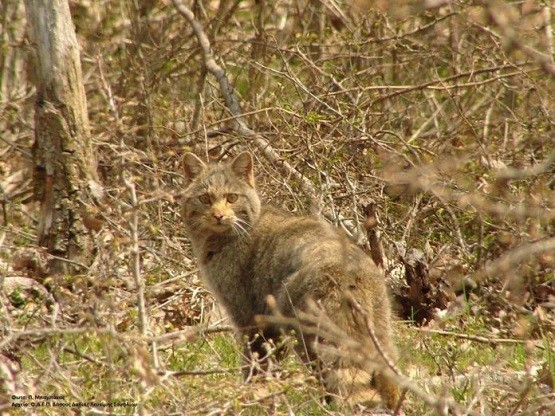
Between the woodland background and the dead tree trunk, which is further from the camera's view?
the dead tree trunk

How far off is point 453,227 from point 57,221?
3019 millimetres

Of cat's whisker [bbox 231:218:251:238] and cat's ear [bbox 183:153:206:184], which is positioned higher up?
cat's ear [bbox 183:153:206:184]

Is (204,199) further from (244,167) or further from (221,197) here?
(244,167)

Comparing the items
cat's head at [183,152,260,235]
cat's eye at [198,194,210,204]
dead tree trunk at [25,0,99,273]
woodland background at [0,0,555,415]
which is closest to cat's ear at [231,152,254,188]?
cat's head at [183,152,260,235]

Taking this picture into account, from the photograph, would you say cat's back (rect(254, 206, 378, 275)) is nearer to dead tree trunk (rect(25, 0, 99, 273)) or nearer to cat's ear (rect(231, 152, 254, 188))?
cat's ear (rect(231, 152, 254, 188))

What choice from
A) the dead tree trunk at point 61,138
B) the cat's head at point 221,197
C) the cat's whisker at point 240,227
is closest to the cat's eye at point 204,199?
the cat's head at point 221,197

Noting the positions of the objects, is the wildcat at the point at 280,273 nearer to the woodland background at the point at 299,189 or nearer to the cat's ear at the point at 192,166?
the cat's ear at the point at 192,166

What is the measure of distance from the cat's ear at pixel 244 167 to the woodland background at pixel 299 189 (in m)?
0.64

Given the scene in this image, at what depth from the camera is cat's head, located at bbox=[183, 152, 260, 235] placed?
6375mm

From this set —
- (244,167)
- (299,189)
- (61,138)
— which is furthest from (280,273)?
(61,138)

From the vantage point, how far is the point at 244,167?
22.1 feet

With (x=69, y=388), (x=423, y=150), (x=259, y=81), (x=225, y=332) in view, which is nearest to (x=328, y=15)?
(x=259, y=81)

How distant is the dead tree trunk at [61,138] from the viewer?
6965 millimetres

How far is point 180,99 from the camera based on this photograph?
31.2 ft
